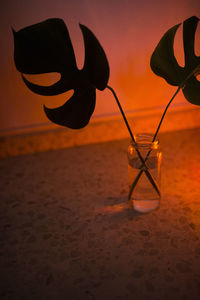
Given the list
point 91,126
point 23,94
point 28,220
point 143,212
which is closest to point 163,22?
point 91,126

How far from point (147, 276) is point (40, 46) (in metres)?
0.58

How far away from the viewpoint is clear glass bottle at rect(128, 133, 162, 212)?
0.72 metres

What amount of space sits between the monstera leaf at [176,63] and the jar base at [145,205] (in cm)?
31

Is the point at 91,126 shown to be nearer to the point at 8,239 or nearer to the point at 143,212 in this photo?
the point at 143,212

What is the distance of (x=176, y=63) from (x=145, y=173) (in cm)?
31

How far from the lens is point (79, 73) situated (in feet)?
2.12

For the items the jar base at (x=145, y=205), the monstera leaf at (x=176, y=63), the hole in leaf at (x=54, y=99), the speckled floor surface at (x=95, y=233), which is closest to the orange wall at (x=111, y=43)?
the hole in leaf at (x=54, y=99)

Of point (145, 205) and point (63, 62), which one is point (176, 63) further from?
point (145, 205)

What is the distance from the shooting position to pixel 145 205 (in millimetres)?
789

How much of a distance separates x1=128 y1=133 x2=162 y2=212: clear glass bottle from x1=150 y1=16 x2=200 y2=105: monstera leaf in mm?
170

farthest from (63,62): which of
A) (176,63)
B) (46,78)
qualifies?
(46,78)

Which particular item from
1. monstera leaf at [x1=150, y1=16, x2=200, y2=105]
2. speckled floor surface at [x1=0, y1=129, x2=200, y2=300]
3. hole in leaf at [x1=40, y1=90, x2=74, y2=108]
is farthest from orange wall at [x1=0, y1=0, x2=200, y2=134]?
monstera leaf at [x1=150, y1=16, x2=200, y2=105]

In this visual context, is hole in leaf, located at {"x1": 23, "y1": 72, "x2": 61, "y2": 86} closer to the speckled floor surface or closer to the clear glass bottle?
the speckled floor surface

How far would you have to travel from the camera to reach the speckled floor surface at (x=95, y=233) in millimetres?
582
